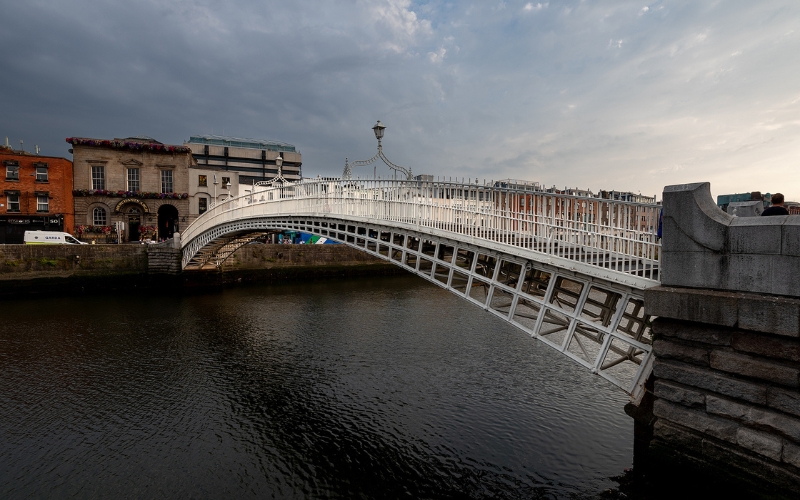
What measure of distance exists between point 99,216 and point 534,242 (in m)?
37.9

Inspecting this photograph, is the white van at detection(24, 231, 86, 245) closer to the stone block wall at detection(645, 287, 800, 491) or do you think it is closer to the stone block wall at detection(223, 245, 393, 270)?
the stone block wall at detection(223, 245, 393, 270)

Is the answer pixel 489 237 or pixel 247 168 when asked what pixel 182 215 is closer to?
pixel 489 237

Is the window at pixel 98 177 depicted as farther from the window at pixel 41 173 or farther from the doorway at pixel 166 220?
the doorway at pixel 166 220

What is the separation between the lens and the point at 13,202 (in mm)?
30078

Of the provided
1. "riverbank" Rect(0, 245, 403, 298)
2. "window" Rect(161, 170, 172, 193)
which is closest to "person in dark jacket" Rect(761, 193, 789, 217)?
"riverbank" Rect(0, 245, 403, 298)

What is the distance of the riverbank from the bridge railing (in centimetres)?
1591

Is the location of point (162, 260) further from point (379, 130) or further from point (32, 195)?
point (379, 130)

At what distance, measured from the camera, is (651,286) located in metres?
5.42

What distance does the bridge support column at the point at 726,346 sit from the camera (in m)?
4.20

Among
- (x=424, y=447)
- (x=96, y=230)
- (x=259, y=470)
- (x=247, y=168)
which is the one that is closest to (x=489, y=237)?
(x=424, y=447)

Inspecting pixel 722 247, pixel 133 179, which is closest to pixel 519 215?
pixel 722 247

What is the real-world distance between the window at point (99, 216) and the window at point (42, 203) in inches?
129

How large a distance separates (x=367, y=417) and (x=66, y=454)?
515 cm

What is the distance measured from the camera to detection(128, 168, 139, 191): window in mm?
35844
